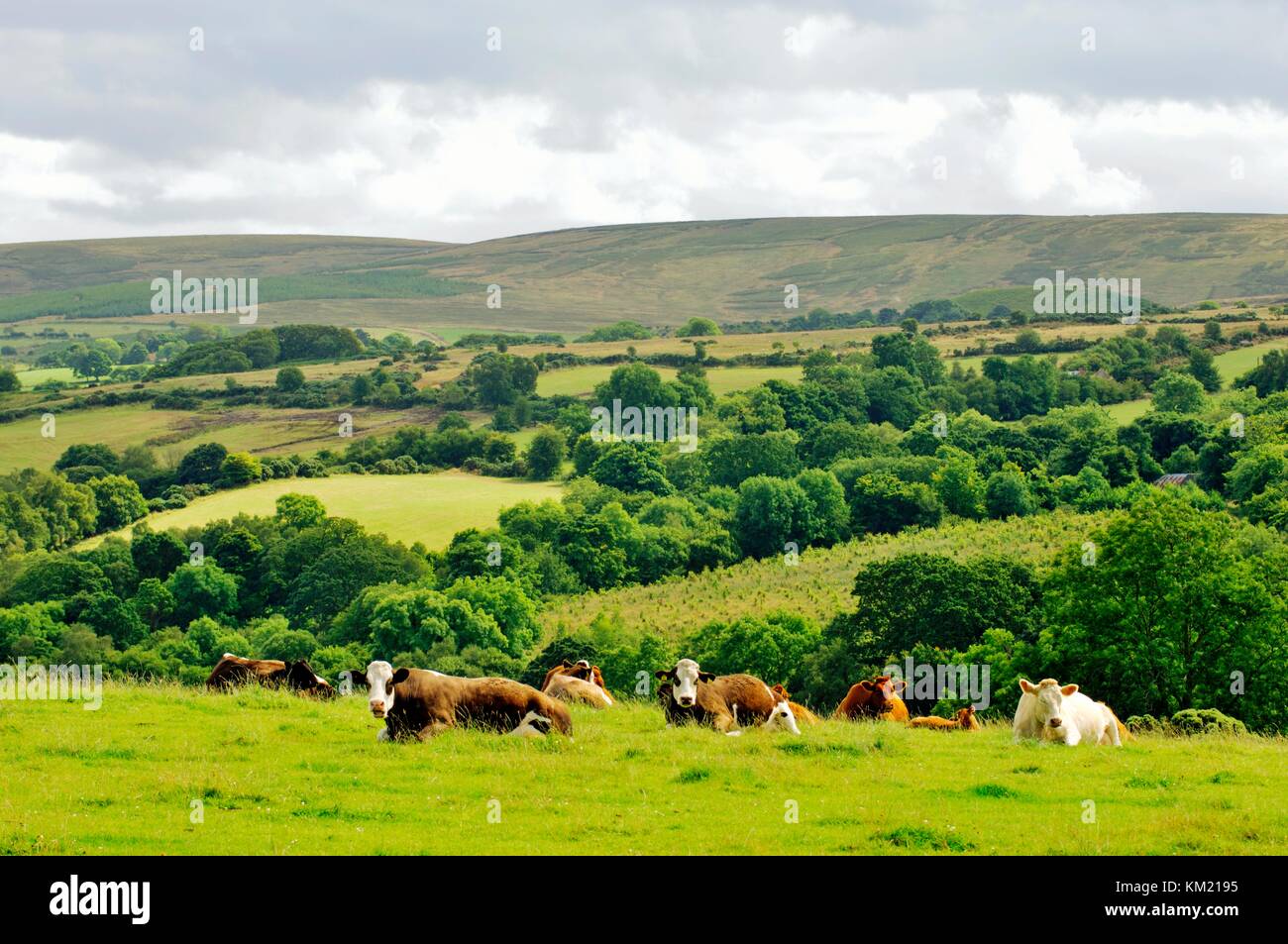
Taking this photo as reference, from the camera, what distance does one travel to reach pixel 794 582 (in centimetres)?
9856

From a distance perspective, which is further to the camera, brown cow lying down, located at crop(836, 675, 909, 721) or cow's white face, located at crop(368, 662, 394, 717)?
brown cow lying down, located at crop(836, 675, 909, 721)

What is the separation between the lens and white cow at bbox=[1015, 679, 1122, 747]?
Result: 20.5m

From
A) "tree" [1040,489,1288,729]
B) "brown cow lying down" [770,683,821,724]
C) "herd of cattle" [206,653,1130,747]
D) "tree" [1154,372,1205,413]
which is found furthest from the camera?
"tree" [1154,372,1205,413]

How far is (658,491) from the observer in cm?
14612

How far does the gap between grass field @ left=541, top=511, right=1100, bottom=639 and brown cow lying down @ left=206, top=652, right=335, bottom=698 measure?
2158 inches

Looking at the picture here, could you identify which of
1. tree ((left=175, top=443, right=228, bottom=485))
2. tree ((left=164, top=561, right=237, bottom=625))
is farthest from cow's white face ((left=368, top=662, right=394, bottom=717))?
tree ((left=175, top=443, right=228, bottom=485))

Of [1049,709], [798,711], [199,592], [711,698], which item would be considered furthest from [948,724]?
[199,592]

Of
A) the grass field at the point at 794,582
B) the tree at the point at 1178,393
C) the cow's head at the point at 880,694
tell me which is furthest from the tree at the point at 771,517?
the cow's head at the point at 880,694

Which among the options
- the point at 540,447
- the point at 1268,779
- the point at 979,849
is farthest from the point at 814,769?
the point at 540,447

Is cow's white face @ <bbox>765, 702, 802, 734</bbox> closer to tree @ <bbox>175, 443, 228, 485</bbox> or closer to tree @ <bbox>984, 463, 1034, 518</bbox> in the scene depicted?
tree @ <bbox>984, 463, 1034, 518</bbox>

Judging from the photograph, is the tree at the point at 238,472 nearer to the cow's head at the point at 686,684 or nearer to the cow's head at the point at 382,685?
the cow's head at the point at 686,684

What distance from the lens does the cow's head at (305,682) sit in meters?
25.5

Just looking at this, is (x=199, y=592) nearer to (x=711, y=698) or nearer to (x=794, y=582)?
(x=794, y=582)

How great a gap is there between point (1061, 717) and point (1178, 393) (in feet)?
494
